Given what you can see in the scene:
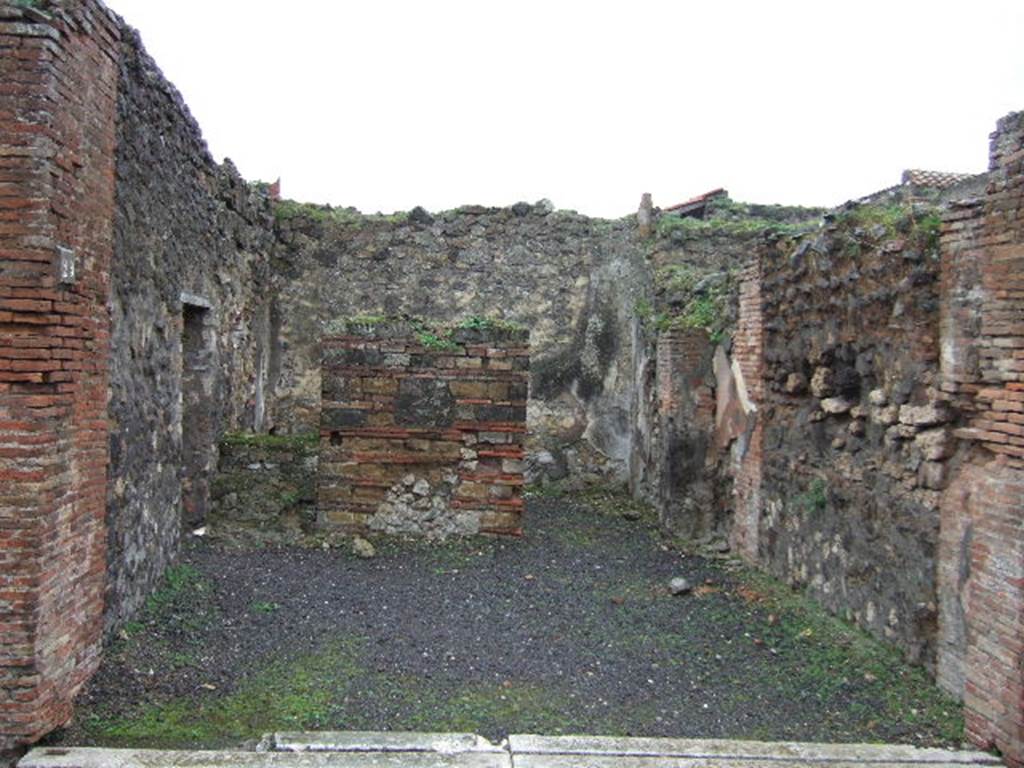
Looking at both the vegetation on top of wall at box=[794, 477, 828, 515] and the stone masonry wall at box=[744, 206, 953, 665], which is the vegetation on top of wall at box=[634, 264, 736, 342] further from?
the vegetation on top of wall at box=[794, 477, 828, 515]

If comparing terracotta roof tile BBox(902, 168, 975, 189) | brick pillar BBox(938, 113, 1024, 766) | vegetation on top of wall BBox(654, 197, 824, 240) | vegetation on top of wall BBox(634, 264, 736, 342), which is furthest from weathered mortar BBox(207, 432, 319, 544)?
terracotta roof tile BBox(902, 168, 975, 189)

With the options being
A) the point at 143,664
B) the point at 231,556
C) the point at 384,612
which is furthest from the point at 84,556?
the point at 231,556

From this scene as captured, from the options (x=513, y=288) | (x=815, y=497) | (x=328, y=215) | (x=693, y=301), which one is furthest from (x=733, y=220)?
(x=815, y=497)

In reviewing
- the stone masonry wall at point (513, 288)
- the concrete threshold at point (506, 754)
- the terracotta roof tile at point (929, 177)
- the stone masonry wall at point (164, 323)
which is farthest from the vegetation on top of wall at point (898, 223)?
the terracotta roof tile at point (929, 177)

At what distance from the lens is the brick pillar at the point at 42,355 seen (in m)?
3.60

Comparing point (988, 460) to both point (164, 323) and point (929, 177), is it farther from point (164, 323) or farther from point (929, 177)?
point (929, 177)

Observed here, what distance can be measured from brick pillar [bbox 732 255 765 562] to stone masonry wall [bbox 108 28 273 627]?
16.0ft

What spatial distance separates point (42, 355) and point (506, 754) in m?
2.77

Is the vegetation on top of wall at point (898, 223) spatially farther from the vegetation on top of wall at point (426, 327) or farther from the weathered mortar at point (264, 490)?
the weathered mortar at point (264, 490)

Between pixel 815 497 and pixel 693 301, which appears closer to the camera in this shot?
pixel 815 497

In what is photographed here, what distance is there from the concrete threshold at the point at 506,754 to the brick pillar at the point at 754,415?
11.2 ft

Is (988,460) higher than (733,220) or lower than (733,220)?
lower

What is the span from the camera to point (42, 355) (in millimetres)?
3666

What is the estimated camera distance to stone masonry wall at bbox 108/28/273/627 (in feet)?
16.5
